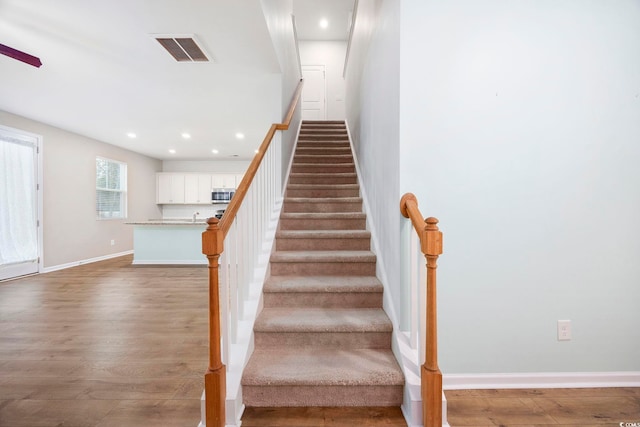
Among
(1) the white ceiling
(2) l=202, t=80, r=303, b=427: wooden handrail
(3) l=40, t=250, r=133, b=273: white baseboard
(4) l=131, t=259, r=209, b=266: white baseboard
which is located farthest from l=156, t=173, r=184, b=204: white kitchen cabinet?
(2) l=202, t=80, r=303, b=427: wooden handrail

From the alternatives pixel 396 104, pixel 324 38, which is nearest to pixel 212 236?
pixel 396 104

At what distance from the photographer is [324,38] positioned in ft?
22.6

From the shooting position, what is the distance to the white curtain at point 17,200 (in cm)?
435

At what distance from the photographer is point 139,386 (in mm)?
1820

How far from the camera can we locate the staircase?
61.4 inches

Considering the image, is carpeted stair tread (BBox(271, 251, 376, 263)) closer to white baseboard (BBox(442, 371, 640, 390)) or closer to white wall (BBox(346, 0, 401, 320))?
white wall (BBox(346, 0, 401, 320))

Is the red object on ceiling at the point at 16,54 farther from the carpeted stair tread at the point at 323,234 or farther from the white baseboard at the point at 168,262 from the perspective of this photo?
the white baseboard at the point at 168,262

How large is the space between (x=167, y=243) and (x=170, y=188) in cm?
334

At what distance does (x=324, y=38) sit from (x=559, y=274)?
23.2 feet

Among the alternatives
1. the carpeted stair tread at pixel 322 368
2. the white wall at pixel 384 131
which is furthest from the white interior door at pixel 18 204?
the white wall at pixel 384 131

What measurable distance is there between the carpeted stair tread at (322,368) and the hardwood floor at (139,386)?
16 cm

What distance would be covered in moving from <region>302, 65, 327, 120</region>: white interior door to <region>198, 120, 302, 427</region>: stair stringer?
5.19m

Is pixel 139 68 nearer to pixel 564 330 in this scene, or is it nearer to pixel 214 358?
pixel 214 358

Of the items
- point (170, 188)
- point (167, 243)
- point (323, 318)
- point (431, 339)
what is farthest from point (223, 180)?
point (431, 339)
